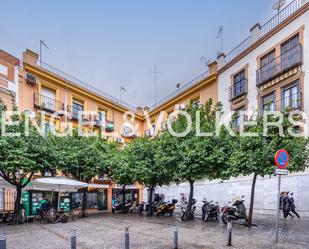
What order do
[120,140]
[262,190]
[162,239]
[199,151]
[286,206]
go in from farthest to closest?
[120,140]
[262,190]
[286,206]
[199,151]
[162,239]

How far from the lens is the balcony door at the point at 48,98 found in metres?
25.5

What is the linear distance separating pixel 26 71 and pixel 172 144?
13735 millimetres

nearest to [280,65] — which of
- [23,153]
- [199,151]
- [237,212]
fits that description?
[199,151]

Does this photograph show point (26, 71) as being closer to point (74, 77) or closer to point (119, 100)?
point (74, 77)

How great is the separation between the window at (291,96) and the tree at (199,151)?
495 cm

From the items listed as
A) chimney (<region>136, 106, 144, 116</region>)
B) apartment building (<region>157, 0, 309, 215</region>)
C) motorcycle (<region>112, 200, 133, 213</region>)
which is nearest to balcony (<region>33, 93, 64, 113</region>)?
motorcycle (<region>112, 200, 133, 213</region>)

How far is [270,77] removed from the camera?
20.4 meters

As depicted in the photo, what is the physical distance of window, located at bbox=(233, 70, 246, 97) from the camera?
932 inches

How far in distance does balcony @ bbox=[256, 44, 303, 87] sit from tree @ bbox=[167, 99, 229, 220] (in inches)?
219

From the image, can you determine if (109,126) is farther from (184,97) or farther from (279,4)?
(279,4)

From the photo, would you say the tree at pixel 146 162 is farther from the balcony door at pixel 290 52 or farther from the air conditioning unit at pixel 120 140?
the air conditioning unit at pixel 120 140

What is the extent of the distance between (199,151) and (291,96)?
8.03 meters

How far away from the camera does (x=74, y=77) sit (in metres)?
28.7

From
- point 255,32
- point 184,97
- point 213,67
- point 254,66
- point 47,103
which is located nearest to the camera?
point 254,66
